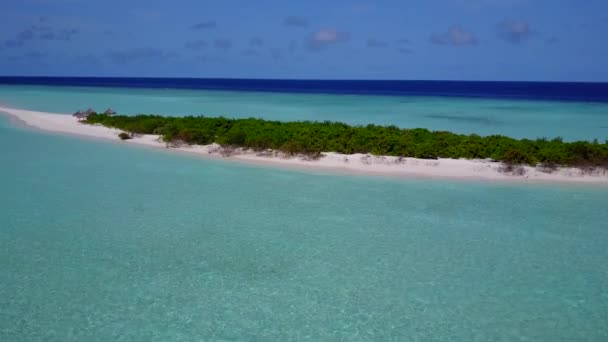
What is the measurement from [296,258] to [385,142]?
9017 millimetres

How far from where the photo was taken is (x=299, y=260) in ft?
26.9

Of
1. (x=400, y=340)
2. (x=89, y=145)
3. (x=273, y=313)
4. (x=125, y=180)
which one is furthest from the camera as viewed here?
(x=89, y=145)

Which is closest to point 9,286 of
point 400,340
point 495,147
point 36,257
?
point 36,257

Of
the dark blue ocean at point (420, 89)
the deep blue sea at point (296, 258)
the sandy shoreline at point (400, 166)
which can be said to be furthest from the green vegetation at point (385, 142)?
the dark blue ocean at point (420, 89)

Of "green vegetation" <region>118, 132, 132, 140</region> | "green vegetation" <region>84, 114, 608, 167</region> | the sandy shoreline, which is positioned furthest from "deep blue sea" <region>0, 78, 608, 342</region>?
"green vegetation" <region>118, 132, 132, 140</region>

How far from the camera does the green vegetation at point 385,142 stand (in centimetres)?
1504

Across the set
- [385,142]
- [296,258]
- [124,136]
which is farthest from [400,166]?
[124,136]

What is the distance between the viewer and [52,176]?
45.8 feet

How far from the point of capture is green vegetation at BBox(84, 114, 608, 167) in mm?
15039

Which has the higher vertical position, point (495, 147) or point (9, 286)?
point (495, 147)

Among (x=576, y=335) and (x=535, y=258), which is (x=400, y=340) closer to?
(x=576, y=335)

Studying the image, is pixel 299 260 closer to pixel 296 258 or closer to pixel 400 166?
pixel 296 258

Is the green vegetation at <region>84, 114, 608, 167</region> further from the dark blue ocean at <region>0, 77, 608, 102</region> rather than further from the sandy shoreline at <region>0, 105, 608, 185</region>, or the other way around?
the dark blue ocean at <region>0, 77, 608, 102</region>

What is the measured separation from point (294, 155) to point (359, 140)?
81.3 inches
